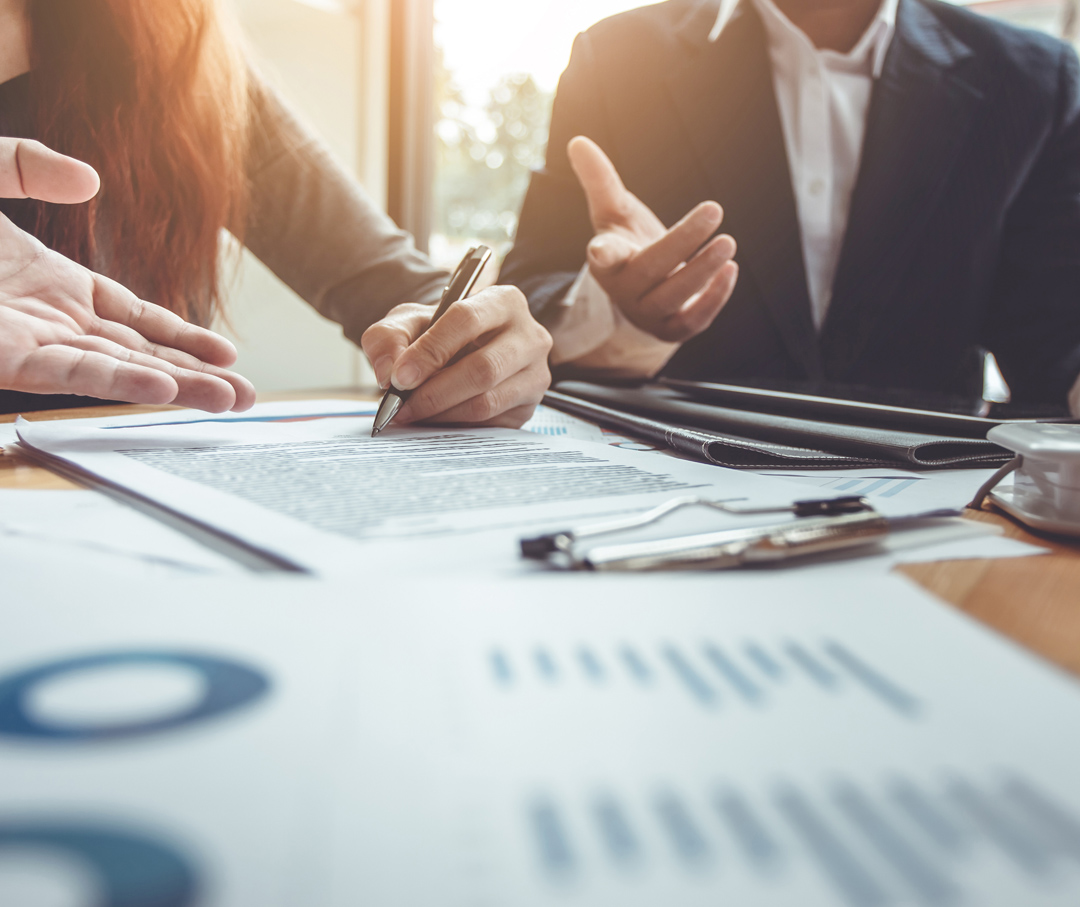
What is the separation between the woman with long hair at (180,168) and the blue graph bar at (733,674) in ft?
1.63

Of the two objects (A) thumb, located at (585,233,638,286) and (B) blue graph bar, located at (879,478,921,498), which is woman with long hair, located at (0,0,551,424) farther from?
(B) blue graph bar, located at (879,478,921,498)

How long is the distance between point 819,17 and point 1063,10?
951mm

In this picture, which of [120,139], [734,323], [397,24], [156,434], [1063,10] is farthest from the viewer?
[397,24]

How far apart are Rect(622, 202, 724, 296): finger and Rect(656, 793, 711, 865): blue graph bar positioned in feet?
1.91

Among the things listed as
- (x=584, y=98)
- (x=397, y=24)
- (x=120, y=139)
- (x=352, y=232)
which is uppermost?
(x=397, y=24)

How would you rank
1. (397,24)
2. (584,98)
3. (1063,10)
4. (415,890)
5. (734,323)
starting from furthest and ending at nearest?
(397,24) < (1063,10) < (584,98) < (734,323) < (415,890)

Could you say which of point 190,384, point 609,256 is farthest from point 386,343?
point 609,256

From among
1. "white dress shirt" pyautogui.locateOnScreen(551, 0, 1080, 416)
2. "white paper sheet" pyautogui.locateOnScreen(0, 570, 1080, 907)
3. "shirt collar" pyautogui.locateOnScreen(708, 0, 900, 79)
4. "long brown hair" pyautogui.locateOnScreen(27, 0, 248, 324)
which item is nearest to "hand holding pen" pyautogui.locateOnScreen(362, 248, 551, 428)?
"white paper sheet" pyautogui.locateOnScreen(0, 570, 1080, 907)

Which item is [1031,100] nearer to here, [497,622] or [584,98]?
[584,98]

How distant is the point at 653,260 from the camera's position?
68 centimetres

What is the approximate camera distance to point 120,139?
85 centimetres

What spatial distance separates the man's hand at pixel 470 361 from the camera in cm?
52

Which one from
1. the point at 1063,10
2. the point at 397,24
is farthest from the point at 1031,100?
the point at 397,24

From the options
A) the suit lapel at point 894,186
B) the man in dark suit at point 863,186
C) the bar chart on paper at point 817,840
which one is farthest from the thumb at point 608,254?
the bar chart on paper at point 817,840
